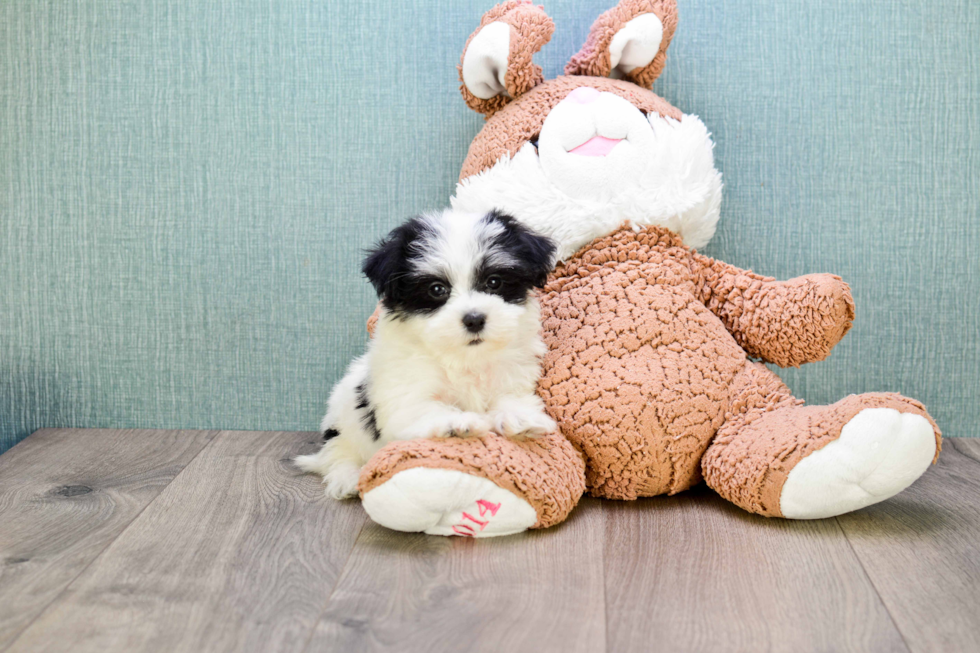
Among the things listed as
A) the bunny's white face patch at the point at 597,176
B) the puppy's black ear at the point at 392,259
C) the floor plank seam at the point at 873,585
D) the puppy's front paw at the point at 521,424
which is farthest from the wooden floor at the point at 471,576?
the bunny's white face patch at the point at 597,176

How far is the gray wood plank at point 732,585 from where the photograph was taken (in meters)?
1.07

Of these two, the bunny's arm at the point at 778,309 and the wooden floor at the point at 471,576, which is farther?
the bunny's arm at the point at 778,309

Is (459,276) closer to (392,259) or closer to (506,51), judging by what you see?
(392,259)

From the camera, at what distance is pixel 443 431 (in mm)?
1374

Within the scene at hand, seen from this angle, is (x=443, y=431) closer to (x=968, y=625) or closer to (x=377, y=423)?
(x=377, y=423)

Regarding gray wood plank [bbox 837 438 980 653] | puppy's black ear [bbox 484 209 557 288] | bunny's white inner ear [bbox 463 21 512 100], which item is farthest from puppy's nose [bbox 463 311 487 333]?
gray wood plank [bbox 837 438 980 653]

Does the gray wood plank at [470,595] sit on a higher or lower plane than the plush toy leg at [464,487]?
lower

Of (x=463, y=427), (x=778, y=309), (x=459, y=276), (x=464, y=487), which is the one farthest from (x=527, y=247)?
(x=778, y=309)

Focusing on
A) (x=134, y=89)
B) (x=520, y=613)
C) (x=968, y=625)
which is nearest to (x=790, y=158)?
(x=968, y=625)

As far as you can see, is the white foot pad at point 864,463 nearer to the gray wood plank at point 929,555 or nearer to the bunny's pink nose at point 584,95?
the gray wood plank at point 929,555

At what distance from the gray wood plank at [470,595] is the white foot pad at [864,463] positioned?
1.27ft

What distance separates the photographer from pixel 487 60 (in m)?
1.69

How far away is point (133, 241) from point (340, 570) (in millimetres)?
1226

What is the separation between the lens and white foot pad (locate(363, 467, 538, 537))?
1.30 m
